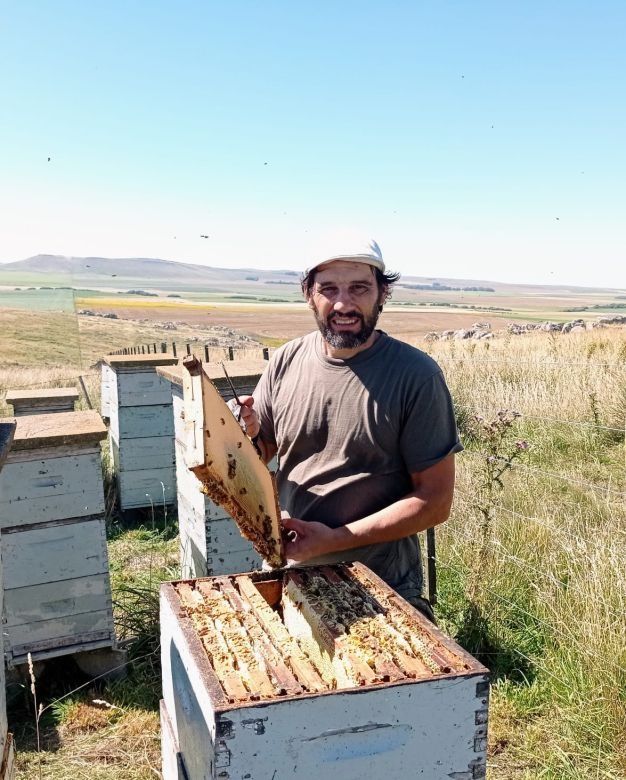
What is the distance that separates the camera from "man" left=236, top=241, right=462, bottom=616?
83.0 inches

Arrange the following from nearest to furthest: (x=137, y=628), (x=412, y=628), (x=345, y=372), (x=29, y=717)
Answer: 1. (x=412, y=628)
2. (x=345, y=372)
3. (x=29, y=717)
4. (x=137, y=628)

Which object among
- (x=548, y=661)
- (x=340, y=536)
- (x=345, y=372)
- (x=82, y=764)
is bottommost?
(x=82, y=764)

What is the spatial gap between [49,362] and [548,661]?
27.6 m

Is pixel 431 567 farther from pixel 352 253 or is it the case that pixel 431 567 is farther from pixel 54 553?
pixel 352 253

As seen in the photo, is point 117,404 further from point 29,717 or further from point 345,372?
point 345,372

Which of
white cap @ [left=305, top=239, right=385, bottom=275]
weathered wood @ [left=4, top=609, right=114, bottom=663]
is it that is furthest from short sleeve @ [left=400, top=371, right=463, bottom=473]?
weathered wood @ [left=4, top=609, right=114, bottom=663]

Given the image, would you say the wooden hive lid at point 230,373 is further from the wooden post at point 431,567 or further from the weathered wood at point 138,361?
the weathered wood at point 138,361

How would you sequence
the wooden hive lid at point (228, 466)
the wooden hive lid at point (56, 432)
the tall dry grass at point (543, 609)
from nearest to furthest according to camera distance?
the wooden hive lid at point (228, 466) < the tall dry grass at point (543, 609) < the wooden hive lid at point (56, 432)

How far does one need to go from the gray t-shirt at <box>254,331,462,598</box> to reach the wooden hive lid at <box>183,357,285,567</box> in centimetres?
37

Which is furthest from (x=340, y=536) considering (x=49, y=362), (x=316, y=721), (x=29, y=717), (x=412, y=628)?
(x=49, y=362)

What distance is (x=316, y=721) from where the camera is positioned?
130cm

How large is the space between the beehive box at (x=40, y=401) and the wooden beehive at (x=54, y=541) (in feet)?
7.49

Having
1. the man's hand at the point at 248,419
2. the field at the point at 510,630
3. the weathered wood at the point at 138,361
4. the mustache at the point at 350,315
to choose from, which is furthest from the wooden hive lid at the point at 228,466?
the weathered wood at the point at 138,361

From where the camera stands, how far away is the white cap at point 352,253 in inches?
82.6
